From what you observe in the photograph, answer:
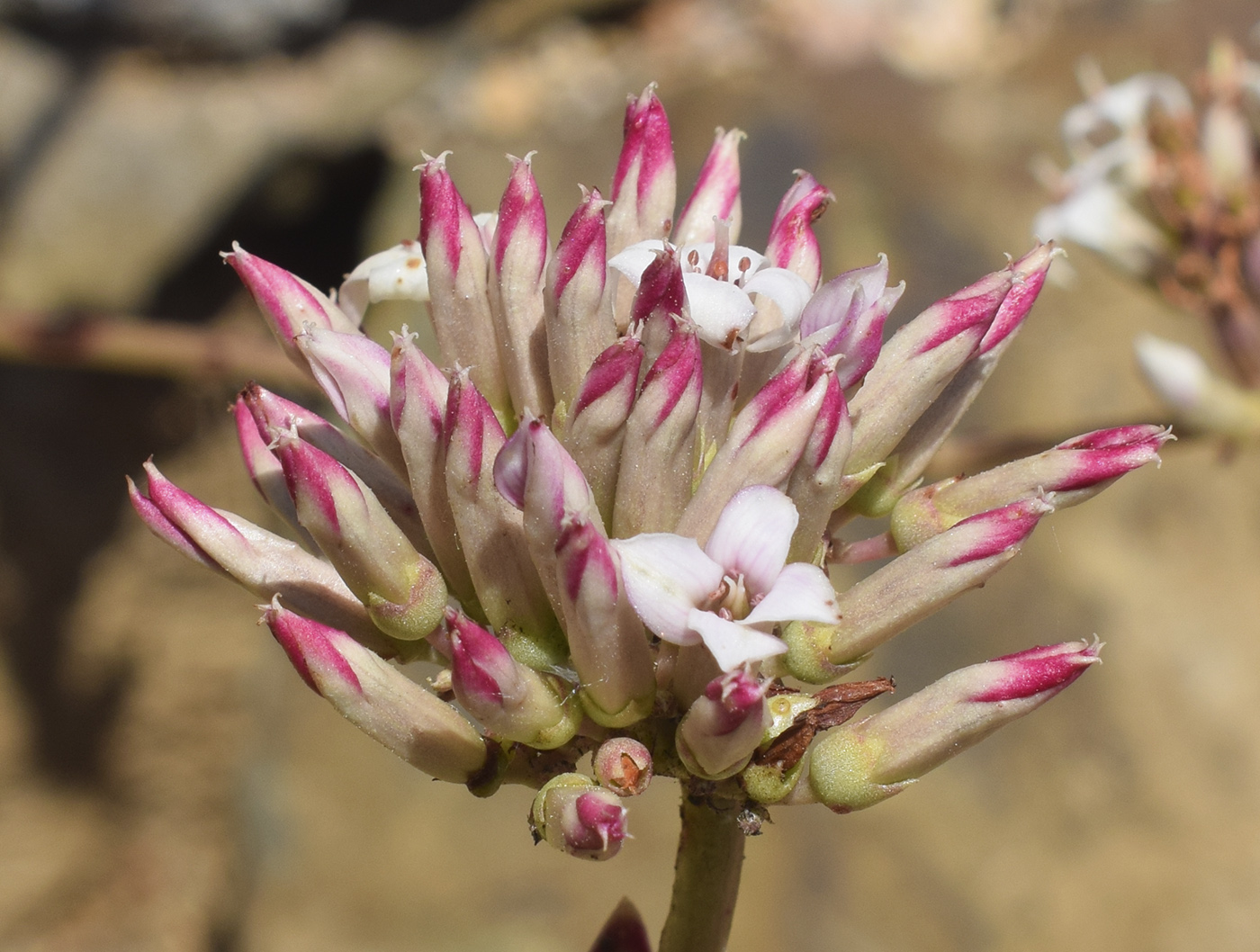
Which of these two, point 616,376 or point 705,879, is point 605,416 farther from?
point 705,879

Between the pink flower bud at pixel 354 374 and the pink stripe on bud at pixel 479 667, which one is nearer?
the pink stripe on bud at pixel 479 667

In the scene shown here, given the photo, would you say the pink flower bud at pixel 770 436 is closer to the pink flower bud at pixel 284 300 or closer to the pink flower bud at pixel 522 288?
the pink flower bud at pixel 522 288

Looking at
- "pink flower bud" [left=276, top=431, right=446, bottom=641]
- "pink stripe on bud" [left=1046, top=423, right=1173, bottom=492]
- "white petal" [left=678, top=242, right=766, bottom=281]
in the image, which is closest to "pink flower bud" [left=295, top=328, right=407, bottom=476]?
"pink flower bud" [left=276, top=431, right=446, bottom=641]

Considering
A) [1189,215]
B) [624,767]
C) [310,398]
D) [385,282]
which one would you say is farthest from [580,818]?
[310,398]

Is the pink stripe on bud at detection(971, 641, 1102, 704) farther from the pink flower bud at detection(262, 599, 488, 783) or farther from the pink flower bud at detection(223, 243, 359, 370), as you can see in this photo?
the pink flower bud at detection(223, 243, 359, 370)

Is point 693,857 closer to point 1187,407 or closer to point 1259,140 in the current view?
point 1187,407

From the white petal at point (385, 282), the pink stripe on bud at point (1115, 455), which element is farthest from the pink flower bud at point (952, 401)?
the white petal at point (385, 282)

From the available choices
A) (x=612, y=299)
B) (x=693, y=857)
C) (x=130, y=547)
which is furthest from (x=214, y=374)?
(x=130, y=547)
